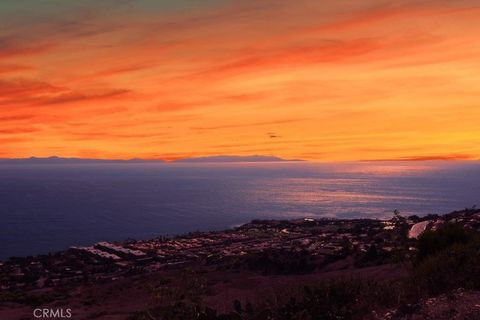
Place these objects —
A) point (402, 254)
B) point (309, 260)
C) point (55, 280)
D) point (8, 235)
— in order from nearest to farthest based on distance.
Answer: point (402, 254) < point (309, 260) < point (55, 280) < point (8, 235)

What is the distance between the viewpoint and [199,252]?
205 feet

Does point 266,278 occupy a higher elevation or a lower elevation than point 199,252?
higher

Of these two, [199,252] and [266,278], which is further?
[199,252]

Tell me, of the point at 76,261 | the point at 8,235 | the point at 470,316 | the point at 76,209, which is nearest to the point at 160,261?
the point at 76,261

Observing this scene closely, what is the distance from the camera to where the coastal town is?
43.6 meters

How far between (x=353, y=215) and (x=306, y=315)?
487 ft

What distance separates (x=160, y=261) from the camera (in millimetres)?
57000

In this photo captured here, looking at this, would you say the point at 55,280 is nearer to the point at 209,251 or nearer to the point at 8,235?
the point at 209,251

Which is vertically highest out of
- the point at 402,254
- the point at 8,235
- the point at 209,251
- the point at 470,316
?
the point at 470,316

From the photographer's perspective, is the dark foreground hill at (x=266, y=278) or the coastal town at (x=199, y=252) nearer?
the dark foreground hill at (x=266, y=278)

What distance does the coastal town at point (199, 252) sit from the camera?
43594 millimetres

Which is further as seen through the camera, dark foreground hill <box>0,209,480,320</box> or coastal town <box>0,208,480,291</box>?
coastal town <box>0,208,480,291</box>

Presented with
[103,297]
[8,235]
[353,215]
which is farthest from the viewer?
[353,215]

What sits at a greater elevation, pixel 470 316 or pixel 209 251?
→ pixel 470 316
